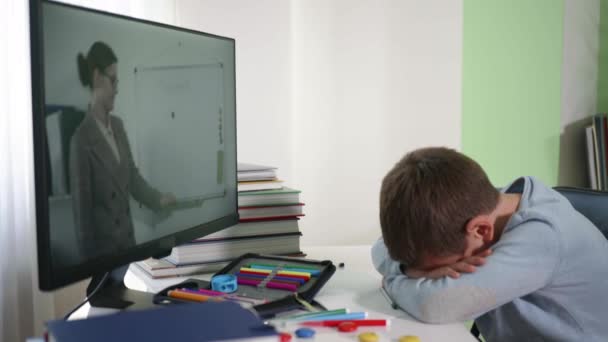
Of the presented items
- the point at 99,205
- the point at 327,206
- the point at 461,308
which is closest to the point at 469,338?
the point at 461,308

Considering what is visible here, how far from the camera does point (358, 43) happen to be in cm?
252

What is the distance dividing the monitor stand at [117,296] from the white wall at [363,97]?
143 centimetres

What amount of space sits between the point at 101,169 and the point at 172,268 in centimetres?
41

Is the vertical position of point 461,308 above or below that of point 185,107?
below

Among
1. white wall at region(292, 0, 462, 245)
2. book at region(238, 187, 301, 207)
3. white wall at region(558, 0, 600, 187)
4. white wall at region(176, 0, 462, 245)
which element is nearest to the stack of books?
book at region(238, 187, 301, 207)

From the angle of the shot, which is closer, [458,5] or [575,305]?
[575,305]

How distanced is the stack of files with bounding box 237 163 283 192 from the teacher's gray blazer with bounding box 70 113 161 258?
1.35 feet

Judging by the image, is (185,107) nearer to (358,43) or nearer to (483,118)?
(358,43)

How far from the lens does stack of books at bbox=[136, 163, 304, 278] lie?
1267mm

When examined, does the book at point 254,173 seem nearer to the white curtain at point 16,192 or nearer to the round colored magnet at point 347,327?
the white curtain at point 16,192

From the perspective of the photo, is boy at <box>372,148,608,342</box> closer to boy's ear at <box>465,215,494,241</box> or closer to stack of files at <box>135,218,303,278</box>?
boy's ear at <box>465,215,494,241</box>

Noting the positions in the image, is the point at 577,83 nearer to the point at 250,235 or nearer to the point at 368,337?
the point at 250,235

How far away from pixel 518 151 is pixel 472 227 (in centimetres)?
192

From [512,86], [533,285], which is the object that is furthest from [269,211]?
[512,86]
